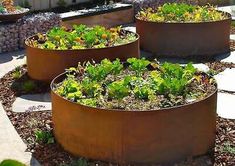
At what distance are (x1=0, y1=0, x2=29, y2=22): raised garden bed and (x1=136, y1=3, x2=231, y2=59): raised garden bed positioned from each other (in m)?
2.41

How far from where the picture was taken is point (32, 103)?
6.72 m

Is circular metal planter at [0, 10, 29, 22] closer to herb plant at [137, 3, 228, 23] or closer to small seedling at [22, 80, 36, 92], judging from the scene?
herb plant at [137, 3, 228, 23]

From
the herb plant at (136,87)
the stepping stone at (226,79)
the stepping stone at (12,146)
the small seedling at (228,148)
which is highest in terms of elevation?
the herb plant at (136,87)

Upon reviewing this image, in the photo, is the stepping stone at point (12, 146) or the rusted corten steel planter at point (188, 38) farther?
the rusted corten steel planter at point (188, 38)

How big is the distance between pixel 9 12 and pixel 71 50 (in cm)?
326

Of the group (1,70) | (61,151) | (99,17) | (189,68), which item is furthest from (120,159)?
(99,17)

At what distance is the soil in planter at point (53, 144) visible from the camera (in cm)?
497

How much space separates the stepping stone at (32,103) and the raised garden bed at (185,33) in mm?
3123

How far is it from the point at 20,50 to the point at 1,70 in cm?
158

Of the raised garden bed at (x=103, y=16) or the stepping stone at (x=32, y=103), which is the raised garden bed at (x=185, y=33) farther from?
the stepping stone at (x=32, y=103)

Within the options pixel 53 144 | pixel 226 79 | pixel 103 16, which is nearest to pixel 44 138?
pixel 53 144

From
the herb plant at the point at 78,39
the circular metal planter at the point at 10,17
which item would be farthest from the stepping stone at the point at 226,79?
the circular metal planter at the point at 10,17

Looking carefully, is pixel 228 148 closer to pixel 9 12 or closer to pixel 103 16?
pixel 9 12

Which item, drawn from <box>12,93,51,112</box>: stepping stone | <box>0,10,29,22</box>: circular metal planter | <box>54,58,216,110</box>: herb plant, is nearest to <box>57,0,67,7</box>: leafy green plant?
<box>0,10,29,22</box>: circular metal planter
